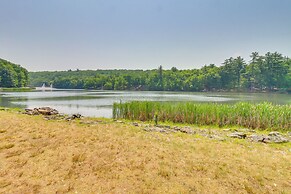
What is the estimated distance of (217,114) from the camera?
38.1 ft

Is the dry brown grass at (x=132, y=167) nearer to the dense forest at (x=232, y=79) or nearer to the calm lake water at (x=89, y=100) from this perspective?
the calm lake water at (x=89, y=100)

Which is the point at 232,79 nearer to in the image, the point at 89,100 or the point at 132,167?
the point at 89,100

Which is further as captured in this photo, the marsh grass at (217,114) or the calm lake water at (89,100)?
the calm lake water at (89,100)

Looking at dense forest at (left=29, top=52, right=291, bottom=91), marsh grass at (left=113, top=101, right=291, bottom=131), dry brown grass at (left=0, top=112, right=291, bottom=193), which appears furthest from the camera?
dense forest at (left=29, top=52, right=291, bottom=91)

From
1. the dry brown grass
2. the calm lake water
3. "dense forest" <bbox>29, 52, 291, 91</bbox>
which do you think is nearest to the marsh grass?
the calm lake water

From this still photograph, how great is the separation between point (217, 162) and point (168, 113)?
8.02 meters

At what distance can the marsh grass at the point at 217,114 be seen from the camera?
1071 centimetres

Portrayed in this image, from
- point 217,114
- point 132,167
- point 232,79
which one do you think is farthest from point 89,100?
point 232,79

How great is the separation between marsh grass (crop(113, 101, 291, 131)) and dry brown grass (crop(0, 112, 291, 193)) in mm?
5510

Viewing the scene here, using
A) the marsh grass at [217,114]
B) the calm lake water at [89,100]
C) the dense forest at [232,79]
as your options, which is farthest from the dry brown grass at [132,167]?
the dense forest at [232,79]

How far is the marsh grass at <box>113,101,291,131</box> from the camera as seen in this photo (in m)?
10.7

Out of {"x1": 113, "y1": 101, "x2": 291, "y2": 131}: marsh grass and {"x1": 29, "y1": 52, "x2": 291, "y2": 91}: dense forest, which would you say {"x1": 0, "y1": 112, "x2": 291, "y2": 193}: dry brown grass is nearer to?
{"x1": 113, "y1": 101, "x2": 291, "y2": 131}: marsh grass

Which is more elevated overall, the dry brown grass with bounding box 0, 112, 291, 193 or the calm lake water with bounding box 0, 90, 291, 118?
the dry brown grass with bounding box 0, 112, 291, 193

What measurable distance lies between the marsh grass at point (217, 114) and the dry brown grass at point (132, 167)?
551 centimetres
